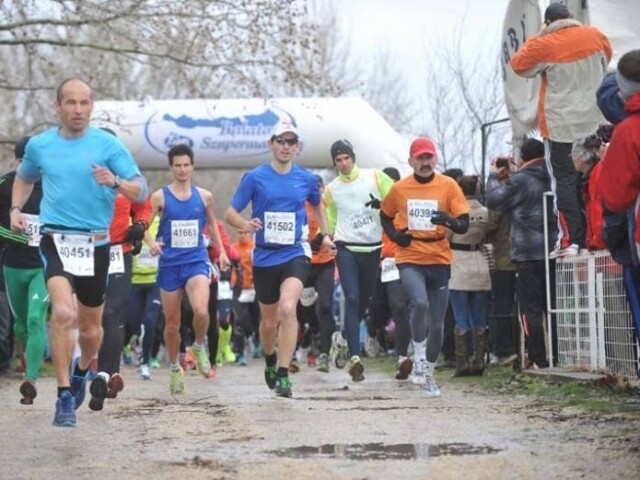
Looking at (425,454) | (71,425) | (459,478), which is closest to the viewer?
(459,478)


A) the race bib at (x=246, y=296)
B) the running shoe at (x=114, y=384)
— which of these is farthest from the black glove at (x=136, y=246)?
the race bib at (x=246, y=296)

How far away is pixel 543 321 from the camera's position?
536 inches

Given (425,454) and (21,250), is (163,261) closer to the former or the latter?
(21,250)

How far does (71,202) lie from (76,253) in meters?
0.31

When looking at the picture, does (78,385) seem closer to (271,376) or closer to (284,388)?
(284,388)

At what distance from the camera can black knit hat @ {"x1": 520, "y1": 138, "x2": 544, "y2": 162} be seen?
45.3 feet

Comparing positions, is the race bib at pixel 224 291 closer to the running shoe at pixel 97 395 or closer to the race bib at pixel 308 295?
the race bib at pixel 308 295

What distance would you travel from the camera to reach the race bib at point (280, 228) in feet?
38.9

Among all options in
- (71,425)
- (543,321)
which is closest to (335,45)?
(543,321)

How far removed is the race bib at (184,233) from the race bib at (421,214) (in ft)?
5.90

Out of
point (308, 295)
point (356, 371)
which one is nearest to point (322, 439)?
point (356, 371)

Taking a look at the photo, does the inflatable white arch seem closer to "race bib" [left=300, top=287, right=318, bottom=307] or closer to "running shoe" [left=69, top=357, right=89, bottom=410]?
"race bib" [left=300, top=287, right=318, bottom=307]

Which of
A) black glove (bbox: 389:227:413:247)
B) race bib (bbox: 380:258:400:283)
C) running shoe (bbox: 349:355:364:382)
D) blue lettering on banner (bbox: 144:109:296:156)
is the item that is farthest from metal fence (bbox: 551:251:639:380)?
blue lettering on banner (bbox: 144:109:296:156)

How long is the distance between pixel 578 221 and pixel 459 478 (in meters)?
6.45
